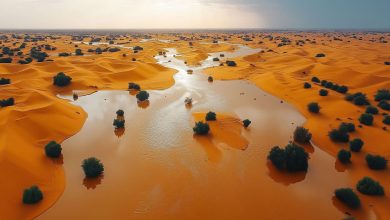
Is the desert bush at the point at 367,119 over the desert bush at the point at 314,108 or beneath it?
over

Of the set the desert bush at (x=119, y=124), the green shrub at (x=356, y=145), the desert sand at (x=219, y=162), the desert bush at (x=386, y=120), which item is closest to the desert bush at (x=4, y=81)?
the desert sand at (x=219, y=162)

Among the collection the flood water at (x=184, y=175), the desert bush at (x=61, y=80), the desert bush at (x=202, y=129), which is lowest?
the flood water at (x=184, y=175)

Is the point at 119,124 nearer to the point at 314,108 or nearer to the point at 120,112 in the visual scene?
the point at 120,112

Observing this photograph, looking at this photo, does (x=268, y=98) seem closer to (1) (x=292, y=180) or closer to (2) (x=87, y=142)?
(1) (x=292, y=180)

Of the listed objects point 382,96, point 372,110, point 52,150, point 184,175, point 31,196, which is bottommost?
point 184,175

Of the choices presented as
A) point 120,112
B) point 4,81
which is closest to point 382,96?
point 120,112

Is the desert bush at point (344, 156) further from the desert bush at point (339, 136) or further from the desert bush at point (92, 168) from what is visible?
the desert bush at point (92, 168)

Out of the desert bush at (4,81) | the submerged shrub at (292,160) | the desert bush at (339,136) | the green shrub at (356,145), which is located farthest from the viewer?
the desert bush at (4,81)
